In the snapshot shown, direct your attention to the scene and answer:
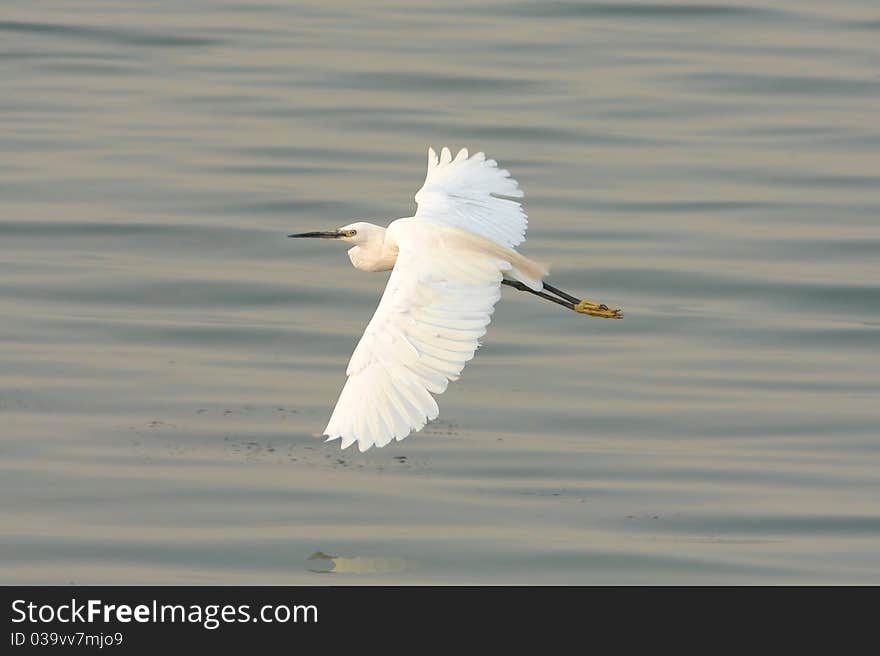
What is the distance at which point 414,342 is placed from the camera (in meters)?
7.19

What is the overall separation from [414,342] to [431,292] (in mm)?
368

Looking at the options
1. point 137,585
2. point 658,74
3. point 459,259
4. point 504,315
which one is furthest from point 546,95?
point 137,585

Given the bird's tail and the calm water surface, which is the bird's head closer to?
the bird's tail

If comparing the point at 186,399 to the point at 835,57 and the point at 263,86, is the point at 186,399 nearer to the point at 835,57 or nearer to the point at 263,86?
the point at 263,86

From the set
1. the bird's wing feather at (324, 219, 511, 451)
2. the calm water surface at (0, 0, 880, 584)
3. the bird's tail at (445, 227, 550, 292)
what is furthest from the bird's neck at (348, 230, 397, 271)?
the calm water surface at (0, 0, 880, 584)

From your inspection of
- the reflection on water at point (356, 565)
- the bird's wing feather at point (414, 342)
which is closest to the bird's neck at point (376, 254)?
the bird's wing feather at point (414, 342)

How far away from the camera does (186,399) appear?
938cm

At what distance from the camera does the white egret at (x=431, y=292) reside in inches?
272

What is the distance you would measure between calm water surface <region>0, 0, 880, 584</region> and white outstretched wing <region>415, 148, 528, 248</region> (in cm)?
101

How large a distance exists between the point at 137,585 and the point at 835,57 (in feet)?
37.6

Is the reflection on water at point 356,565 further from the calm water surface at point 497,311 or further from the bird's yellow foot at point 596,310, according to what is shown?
the bird's yellow foot at point 596,310

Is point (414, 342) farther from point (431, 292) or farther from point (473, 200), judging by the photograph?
point (473, 200)

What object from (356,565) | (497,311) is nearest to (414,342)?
(356,565)

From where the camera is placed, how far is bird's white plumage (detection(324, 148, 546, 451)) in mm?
6891
